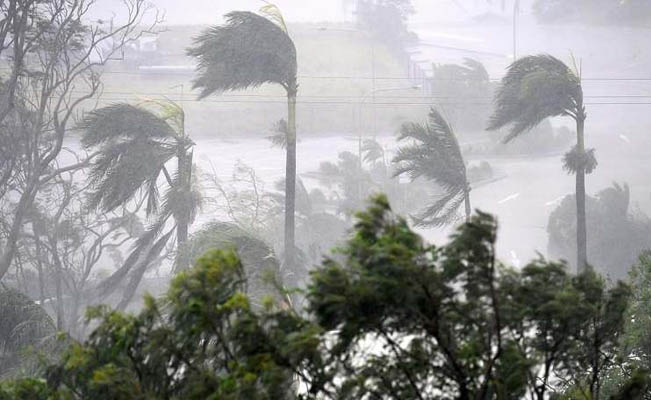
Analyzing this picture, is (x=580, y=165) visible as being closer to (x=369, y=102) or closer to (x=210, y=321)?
(x=210, y=321)

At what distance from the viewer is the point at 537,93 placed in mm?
16438

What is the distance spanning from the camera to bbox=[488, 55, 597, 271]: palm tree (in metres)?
16.3

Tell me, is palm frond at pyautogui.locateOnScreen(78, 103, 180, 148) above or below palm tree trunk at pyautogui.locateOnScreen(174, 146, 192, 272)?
above

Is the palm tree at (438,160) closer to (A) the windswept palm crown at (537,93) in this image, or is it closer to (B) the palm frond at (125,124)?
(A) the windswept palm crown at (537,93)

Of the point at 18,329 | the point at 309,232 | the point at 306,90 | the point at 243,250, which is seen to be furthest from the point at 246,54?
the point at 306,90

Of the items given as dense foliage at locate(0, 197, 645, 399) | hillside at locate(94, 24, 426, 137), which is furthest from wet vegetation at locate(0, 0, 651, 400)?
hillside at locate(94, 24, 426, 137)

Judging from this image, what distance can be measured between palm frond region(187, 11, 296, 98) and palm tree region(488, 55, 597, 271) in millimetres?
3834

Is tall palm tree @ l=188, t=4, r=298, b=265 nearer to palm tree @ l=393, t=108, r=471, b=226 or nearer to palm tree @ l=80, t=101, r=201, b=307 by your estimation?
palm tree @ l=80, t=101, r=201, b=307

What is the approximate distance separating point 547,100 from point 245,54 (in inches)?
199

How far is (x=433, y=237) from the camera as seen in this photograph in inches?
1038

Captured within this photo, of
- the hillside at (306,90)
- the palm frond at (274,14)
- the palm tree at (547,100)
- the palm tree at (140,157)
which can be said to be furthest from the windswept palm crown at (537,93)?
the hillside at (306,90)

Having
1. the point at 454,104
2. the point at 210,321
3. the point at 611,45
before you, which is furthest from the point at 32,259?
the point at 611,45

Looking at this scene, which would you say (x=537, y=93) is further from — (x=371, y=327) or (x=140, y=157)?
(x=371, y=327)

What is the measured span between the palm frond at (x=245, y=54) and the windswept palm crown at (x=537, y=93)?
150 inches
